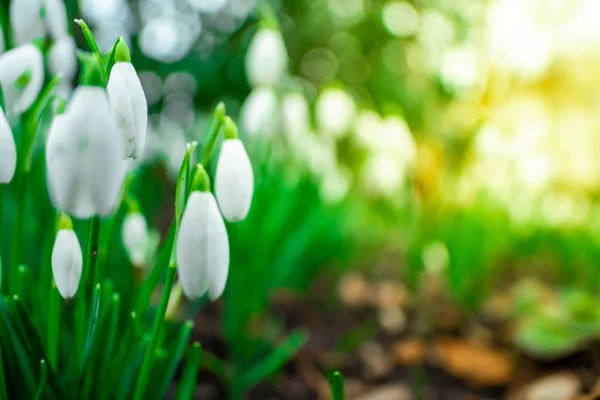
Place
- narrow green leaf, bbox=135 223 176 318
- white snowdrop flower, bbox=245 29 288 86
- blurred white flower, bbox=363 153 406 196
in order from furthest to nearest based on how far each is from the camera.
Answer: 1. blurred white flower, bbox=363 153 406 196
2. white snowdrop flower, bbox=245 29 288 86
3. narrow green leaf, bbox=135 223 176 318

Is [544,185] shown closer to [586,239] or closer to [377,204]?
[586,239]

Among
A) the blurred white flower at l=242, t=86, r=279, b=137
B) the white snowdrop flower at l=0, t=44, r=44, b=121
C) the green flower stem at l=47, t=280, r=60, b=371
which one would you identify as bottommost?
the green flower stem at l=47, t=280, r=60, b=371

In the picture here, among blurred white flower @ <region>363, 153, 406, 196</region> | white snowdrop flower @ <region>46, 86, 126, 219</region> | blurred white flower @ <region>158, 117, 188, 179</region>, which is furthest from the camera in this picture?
blurred white flower @ <region>158, 117, 188, 179</region>

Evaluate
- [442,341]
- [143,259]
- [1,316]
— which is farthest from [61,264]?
[442,341]

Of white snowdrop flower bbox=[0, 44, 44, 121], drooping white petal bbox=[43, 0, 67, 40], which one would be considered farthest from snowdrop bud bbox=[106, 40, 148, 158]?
drooping white petal bbox=[43, 0, 67, 40]

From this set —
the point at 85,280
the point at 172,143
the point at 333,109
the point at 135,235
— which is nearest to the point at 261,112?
the point at 333,109

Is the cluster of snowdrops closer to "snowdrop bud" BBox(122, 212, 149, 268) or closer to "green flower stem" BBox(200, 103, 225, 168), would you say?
"green flower stem" BBox(200, 103, 225, 168)

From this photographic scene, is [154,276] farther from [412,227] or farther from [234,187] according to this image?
[412,227]
